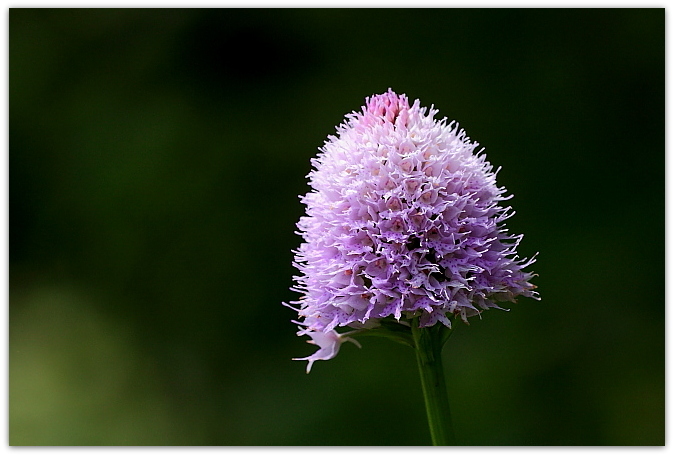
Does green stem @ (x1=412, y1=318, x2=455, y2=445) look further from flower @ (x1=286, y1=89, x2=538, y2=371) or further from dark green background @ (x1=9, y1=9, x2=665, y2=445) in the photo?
dark green background @ (x1=9, y1=9, x2=665, y2=445)

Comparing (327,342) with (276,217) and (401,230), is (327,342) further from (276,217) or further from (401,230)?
(276,217)

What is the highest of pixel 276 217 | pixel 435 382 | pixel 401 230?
pixel 276 217

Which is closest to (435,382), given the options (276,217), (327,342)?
(327,342)

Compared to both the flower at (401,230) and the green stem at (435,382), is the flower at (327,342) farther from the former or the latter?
the green stem at (435,382)

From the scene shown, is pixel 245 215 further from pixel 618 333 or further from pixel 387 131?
pixel 387 131

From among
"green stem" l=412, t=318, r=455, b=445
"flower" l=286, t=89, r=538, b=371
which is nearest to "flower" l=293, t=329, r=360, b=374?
"flower" l=286, t=89, r=538, b=371

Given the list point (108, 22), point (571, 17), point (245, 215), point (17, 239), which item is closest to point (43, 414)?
point (17, 239)

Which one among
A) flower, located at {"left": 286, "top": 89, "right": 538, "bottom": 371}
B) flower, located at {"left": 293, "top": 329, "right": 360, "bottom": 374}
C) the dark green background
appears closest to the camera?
flower, located at {"left": 286, "top": 89, "right": 538, "bottom": 371}
